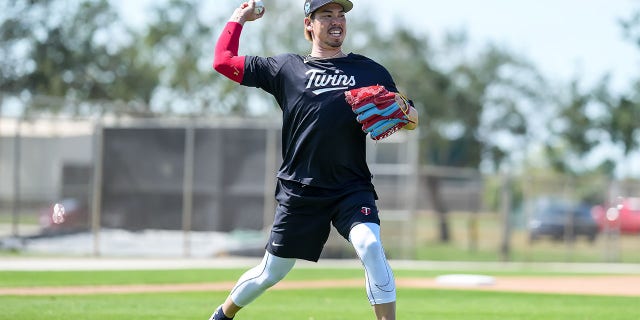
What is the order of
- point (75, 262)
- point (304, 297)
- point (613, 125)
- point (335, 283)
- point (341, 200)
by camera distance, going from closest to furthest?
point (341, 200) → point (304, 297) → point (335, 283) → point (75, 262) → point (613, 125)

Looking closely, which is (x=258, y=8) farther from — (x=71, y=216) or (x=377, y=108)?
(x=71, y=216)

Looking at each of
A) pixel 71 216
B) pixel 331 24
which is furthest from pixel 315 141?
pixel 71 216

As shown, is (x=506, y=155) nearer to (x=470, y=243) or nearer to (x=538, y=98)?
(x=538, y=98)

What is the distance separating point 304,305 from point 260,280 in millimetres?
5212

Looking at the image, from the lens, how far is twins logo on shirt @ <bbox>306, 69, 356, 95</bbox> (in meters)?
7.36

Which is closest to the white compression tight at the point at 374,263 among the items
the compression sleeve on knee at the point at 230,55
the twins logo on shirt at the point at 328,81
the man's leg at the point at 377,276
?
the man's leg at the point at 377,276

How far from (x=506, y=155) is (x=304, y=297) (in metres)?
39.1

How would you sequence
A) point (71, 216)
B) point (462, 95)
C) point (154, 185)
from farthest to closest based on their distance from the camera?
point (462, 95) → point (154, 185) → point (71, 216)

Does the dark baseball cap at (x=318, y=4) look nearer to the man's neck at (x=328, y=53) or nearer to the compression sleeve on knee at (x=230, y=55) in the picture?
the man's neck at (x=328, y=53)

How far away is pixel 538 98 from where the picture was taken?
52.8m

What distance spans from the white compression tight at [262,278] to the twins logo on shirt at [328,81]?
46.9 inches

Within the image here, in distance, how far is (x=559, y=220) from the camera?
34344 mm

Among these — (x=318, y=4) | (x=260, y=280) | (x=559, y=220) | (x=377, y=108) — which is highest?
(x=318, y=4)

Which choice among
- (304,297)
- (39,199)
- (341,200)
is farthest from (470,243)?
(341,200)
